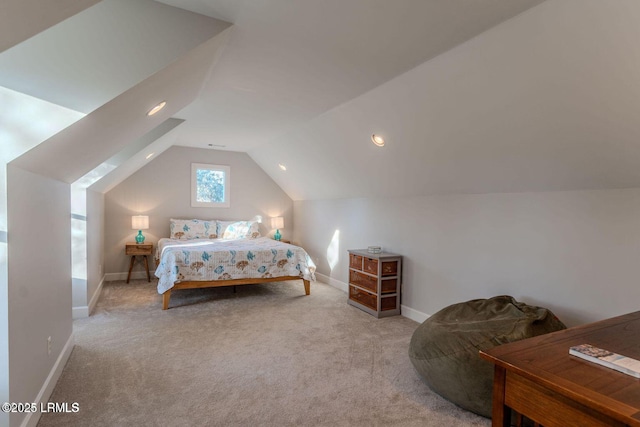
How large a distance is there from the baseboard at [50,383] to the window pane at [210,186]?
145 inches

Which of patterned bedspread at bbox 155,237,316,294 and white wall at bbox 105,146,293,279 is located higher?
white wall at bbox 105,146,293,279

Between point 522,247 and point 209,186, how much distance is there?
5.19 meters

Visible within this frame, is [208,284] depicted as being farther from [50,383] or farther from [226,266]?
[50,383]

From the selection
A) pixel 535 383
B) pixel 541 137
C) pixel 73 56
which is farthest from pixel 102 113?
pixel 541 137

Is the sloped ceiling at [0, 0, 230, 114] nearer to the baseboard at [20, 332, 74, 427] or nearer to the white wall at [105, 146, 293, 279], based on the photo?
the baseboard at [20, 332, 74, 427]

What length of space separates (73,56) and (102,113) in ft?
0.98

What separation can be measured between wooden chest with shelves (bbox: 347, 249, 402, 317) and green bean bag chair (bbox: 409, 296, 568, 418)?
129 centimetres

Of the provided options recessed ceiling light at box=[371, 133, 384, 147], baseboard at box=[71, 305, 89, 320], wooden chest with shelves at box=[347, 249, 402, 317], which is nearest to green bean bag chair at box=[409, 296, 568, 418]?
wooden chest with shelves at box=[347, 249, 402, 317]

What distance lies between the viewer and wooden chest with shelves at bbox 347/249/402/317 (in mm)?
3838

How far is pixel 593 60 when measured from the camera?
A: 5.54ft

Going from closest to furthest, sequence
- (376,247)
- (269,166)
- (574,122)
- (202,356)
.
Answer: (574,122)
(202,356)
(376,247)
(269,166)

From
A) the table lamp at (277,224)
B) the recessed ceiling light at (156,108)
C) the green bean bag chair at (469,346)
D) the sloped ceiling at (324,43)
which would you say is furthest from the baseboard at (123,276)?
the green bean bag chair at (469,346)

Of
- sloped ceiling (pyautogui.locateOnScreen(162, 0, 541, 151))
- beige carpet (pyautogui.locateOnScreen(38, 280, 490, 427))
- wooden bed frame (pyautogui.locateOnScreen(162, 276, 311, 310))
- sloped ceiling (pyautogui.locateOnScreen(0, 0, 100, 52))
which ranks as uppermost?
sloped ceiling (pyautogui.locateOnScreen(162, 0, 541, 151))

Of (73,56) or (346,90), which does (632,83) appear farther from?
(73,56)
